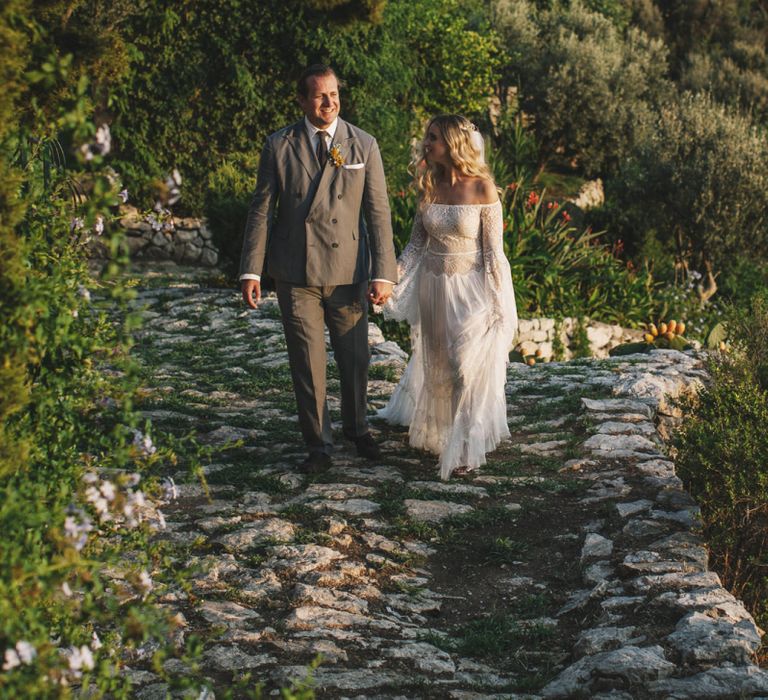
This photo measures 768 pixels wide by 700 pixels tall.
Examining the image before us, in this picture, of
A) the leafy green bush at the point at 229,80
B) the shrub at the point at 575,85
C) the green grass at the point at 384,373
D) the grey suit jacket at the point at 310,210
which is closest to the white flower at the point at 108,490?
the grey suit jacket at the point at 310,210

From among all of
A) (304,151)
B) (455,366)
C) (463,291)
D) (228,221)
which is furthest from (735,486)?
(228,221)

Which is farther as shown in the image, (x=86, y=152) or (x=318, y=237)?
(x=318, y=237)

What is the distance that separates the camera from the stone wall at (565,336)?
11617mm

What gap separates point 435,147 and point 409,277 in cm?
88

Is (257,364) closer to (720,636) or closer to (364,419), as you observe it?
(364,419)

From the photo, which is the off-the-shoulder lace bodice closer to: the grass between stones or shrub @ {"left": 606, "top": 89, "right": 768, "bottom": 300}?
the grass between stones

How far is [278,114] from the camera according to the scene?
1602cm

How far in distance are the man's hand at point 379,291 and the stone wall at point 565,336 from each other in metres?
5.75

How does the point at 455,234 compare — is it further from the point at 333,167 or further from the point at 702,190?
the point at 702,190

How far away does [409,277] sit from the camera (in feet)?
20.9

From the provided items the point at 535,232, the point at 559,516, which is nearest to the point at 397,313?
the point at 559,516

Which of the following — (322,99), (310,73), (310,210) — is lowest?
(310,210)

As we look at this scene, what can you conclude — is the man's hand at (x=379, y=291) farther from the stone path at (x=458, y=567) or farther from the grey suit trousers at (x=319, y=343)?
the stone path at (x=458, y=567)

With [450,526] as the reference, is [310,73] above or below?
above
